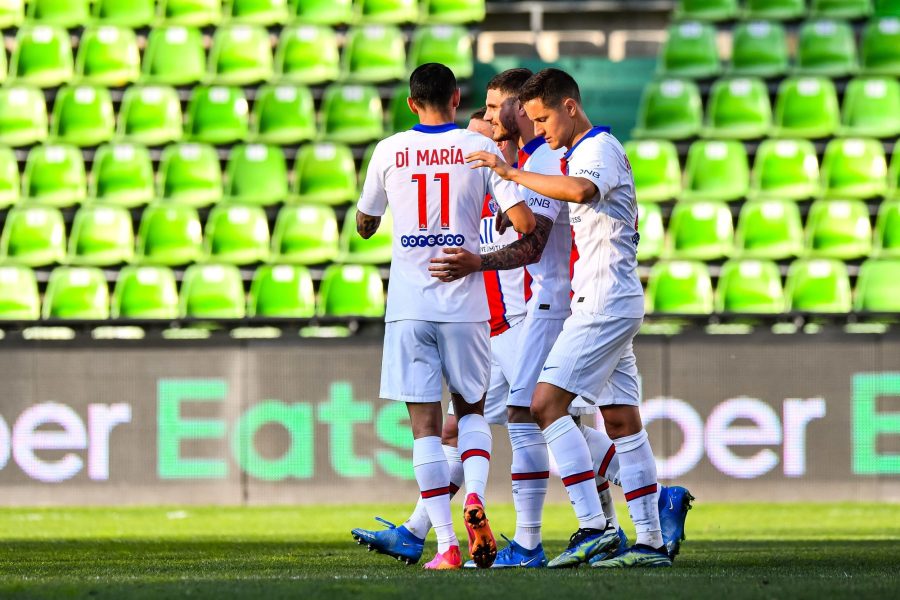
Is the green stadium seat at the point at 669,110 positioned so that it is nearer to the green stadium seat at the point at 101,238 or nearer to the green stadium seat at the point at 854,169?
the green stadium seat at the point at 854,169

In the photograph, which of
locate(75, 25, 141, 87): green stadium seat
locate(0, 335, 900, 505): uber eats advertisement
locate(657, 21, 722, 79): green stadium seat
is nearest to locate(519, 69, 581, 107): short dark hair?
locate(0, 335, 900, 505): uber eats advertisement

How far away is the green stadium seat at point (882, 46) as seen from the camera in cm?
1454

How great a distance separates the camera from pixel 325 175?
1363 cm

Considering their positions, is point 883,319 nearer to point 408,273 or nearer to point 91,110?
point 408,273

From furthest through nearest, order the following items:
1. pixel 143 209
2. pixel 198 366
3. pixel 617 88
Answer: pixel 617 88
pixel 143 209
pixel 198 366

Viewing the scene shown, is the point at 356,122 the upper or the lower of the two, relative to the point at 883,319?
upper

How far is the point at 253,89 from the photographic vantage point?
48.6 feet

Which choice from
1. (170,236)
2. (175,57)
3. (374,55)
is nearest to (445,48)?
(374,55)

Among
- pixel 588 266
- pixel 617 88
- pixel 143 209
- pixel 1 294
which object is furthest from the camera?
pixel 617 88

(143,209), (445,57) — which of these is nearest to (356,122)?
(445,57)

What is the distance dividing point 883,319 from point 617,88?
14.1ft

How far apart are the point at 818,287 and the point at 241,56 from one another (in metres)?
5.90

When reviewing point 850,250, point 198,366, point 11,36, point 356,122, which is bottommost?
point 198,366

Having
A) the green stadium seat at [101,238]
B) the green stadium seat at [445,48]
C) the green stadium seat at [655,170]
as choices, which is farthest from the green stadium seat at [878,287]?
the green stadium seat at [101,238]
